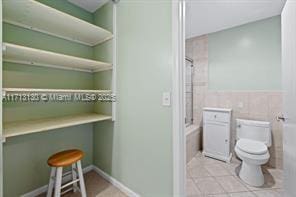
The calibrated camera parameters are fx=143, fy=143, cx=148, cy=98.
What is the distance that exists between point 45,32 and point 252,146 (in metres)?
3.01

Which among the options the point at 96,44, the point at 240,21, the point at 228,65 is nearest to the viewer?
the point at 96,44

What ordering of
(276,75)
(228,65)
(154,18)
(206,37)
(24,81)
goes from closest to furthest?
(154,18) < (24,81) < (276,75) < (228,65) < (206,37)

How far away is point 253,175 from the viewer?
184 cm

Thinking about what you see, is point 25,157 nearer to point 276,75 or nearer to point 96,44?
point 96,44

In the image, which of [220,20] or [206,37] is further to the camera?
[206,37]

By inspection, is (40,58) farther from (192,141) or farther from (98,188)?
(192,141)

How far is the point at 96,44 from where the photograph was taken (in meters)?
2.00

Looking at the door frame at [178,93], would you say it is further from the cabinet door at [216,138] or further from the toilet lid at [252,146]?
the cabinet door at [216,138]

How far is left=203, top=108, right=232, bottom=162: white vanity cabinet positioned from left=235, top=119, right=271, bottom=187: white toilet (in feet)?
0.62

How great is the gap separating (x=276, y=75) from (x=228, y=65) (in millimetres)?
704

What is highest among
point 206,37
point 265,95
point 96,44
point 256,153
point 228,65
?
point 206,37

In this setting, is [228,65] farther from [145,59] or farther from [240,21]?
[145,59]

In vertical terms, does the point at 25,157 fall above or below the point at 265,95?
below

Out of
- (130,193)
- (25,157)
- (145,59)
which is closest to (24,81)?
(25,157)
